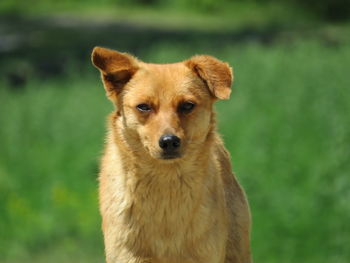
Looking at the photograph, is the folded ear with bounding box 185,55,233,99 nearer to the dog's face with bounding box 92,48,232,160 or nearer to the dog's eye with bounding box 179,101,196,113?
the dog's face with bounding box 92,48,232,160

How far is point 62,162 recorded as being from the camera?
1416cm

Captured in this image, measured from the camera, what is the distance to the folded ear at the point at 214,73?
582 cm

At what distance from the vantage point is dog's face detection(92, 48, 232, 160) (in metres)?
5.68

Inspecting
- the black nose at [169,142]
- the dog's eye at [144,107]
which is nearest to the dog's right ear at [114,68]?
the dog's eye at [144,107]

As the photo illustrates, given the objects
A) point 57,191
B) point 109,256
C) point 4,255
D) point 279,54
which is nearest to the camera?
point 109,256

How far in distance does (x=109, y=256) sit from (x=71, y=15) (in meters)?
23.7

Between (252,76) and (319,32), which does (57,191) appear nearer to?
(252,76)

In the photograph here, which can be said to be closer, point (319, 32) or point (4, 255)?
point (4, 255)

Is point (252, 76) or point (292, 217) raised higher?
point (252, 76)

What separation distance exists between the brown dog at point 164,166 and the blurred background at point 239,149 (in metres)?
5.12

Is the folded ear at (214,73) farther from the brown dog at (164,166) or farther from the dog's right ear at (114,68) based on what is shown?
the dog's right ear at (114,68)

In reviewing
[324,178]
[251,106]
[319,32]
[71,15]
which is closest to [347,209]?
[324,178]

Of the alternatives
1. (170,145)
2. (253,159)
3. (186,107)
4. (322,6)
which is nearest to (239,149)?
(253,159)

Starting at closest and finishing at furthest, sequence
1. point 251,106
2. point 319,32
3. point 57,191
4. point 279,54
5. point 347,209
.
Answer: point 347,209 < point 57,191 < point 251,106 < point 279,54 < point 319,32
